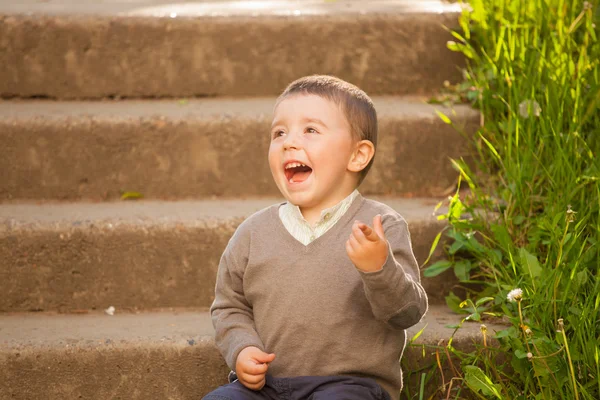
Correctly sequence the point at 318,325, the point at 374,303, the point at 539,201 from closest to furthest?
the point at 374,303 < the point at 318,325 < the point at 539,201

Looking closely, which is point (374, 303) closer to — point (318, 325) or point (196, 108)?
point (318, 325)

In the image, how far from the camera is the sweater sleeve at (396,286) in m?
1.78

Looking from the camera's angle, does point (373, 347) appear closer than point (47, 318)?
Yes

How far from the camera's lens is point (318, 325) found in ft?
6.45

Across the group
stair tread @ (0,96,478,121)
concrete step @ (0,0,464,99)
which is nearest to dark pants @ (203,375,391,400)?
stair tread @ (0,96,478,121)

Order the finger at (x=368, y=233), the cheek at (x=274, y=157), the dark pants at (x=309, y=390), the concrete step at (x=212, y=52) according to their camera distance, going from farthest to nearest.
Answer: the concrete step at (x=212, y=52)
the cheek at (x=274, y=157)
the dark pants at (x=309, y=390)
the finger at (x=368, y=233)

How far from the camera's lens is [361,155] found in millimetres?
2070

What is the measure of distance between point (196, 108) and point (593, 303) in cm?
163

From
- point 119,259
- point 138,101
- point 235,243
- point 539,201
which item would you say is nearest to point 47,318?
point 119,259

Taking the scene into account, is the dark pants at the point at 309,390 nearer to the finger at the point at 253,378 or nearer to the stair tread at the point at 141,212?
the finger at the point at 253,378

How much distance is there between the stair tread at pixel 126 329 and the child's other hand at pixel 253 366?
1.24 feet

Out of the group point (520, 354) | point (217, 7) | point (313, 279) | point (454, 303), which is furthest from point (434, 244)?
point (217, 7)

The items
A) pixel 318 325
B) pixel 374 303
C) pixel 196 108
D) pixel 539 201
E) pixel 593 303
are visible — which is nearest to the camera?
pixel 374 303

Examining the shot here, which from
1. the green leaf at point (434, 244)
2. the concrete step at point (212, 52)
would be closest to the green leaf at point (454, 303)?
the green leaf at point (434, 244)
